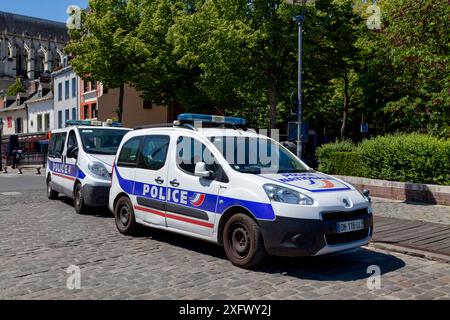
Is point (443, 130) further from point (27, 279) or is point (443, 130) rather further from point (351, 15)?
point (27, 279)

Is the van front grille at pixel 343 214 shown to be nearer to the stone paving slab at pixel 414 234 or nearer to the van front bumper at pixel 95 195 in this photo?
the stone paving slab at pixel 414 234

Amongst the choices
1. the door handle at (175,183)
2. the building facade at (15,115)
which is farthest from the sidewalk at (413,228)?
the building facade at (15,115)

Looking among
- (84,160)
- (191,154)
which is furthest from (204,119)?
(84,160)

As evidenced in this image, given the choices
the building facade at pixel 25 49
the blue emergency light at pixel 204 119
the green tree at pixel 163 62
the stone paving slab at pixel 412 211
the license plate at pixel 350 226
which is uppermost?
the building facade at pixel 25 49

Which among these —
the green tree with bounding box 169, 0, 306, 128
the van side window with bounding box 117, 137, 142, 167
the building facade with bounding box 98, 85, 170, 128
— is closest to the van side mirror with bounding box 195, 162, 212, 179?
the van side window with bounding box 117, 137, 142, 167

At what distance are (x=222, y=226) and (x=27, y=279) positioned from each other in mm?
2443

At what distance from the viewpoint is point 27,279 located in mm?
5379

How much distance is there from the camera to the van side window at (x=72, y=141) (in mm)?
11247

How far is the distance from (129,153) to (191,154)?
1.73 meters

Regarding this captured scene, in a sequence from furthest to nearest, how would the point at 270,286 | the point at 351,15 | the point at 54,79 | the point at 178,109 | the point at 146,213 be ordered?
the point at 54,79, the point at 178,109, the point at 351,15, the point at 146,213, the point at 270,286

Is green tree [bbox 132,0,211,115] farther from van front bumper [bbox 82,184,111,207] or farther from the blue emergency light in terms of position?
the blue emergency light

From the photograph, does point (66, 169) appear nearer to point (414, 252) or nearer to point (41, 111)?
point (414, 252)

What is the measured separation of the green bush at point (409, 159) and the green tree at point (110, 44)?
19.0 meters

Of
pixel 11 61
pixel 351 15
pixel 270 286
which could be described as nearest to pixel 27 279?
pixel 270 286
